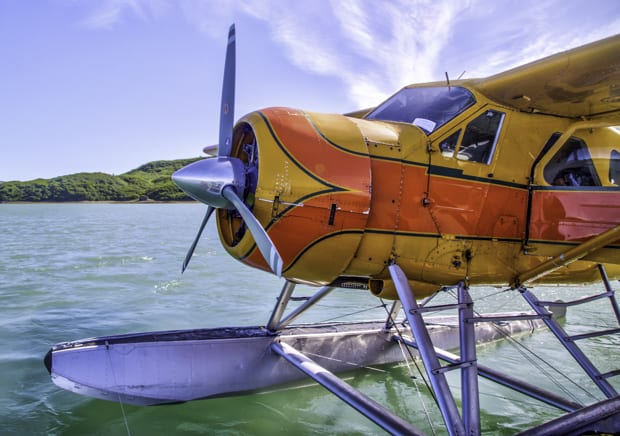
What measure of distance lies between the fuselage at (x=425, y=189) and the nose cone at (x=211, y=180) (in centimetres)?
13

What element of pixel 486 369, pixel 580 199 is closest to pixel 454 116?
pixel 580 199

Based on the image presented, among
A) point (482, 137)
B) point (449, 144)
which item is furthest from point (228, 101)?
point (482, 137)

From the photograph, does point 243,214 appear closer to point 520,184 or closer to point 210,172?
point 210,172

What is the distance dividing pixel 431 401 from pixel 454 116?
3.88m

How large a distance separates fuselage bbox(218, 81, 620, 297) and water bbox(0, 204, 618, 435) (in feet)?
4.94

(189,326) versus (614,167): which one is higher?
(614,167)

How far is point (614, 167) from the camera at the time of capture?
4.41 meters

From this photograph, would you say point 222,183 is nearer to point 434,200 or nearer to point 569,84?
point 434,200

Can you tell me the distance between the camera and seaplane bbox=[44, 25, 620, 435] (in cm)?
328

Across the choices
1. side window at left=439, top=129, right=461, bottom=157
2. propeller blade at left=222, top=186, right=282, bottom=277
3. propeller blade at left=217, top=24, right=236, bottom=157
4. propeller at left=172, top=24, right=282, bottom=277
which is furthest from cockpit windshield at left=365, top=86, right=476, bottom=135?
propeller blade at left=222, top=186, right=282, bottom=277

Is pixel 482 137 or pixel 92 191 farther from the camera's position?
pixel 92 191

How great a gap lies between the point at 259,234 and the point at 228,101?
4.29 feet

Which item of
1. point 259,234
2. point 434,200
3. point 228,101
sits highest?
point 228,101

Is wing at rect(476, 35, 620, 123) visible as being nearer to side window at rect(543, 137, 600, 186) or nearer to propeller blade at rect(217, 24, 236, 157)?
side window at rect(543, 137, 600, 186)
